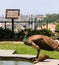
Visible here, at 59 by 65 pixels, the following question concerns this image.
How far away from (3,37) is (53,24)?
541 cm

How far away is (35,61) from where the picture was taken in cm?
1015

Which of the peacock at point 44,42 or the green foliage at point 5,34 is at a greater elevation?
the peacock at point 44,42

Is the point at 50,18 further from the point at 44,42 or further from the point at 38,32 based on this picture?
the point at 44,42

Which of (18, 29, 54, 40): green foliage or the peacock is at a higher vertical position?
the peacock

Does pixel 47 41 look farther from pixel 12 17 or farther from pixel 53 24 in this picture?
pixel 53 24

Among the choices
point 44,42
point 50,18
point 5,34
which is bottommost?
point 50,18

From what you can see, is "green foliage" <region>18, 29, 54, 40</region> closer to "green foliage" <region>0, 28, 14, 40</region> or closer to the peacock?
"green foliage" <region>0, 28, 14, 40</region>

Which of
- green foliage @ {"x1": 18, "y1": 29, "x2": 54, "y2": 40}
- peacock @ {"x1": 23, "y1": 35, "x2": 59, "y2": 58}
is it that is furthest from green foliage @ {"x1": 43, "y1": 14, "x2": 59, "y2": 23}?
peacock @ {"x1": 23, "y1": 35, "x2": 59, "y2": 58}

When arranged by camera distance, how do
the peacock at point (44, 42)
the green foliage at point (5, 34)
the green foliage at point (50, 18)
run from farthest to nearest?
the green foliage at point (50, 18) < the green foliage at point (5, 34) < the peacock at point (44, 42)

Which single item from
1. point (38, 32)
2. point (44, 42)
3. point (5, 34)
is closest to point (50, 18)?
point (38, 32)

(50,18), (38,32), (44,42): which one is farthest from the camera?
(50,18)

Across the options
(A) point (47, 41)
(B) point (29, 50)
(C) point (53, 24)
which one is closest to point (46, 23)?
(C) point (53, 24)

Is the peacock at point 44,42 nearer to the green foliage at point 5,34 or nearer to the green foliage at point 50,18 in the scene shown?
the green foliage at point 5,34

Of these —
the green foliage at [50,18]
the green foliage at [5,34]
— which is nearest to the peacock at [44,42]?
the green foliage at [5,34]
